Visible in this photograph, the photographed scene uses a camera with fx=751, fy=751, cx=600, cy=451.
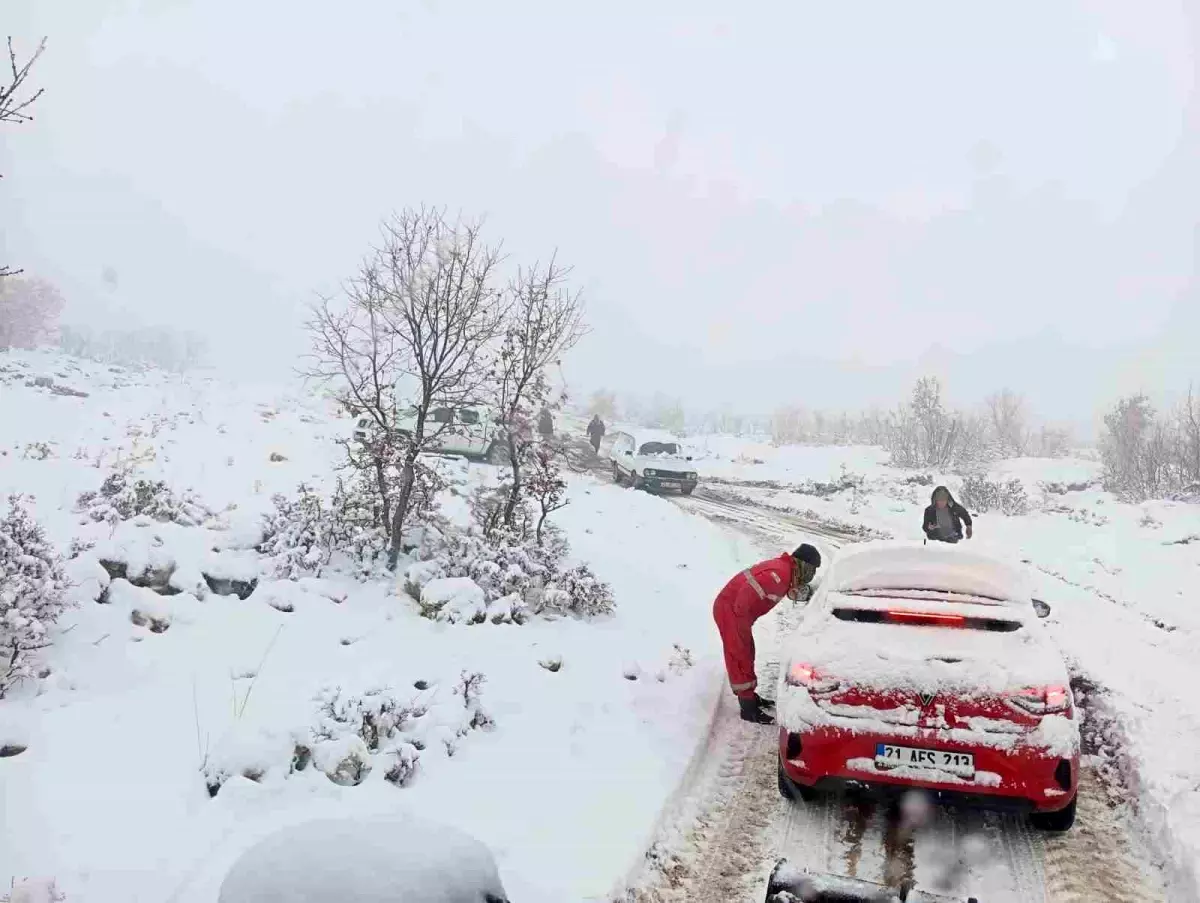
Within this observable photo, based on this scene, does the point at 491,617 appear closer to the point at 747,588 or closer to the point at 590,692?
the point at 590,692

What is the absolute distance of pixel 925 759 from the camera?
3.96 metres

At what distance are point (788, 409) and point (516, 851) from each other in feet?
217

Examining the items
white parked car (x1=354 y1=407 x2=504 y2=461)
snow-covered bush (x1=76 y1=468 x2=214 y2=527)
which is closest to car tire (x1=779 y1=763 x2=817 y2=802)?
white parked car (x1=354 y1=407 x2=504 y2=461)

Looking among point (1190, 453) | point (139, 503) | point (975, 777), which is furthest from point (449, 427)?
point (1190, 453)

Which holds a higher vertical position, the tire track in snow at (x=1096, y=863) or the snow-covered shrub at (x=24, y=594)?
the snow-covered shrub at (x=24, y=594)

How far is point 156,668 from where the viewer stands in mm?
5562

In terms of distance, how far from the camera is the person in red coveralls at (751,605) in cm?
588

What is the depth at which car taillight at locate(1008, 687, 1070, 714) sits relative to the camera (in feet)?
12.9

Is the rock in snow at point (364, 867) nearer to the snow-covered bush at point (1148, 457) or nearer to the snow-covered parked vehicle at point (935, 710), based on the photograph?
the snow-covered parked vehicle at point (935, 710)

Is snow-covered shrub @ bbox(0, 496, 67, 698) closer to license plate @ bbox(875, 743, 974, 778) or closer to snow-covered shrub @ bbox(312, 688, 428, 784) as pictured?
snow-covered shrub @ bbox(312, 688, 428, 784)

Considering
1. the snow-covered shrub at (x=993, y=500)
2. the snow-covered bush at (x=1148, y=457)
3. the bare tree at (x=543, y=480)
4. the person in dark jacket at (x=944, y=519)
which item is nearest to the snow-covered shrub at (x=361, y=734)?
the bare tree at (x=543, y=480)

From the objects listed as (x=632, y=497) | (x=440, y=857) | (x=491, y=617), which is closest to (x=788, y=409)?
(x=632, y=497)

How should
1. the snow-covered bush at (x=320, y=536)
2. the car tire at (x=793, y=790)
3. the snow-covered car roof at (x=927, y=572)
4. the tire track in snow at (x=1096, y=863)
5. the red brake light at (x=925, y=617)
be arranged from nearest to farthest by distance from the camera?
the tire track in snow at (x=1096, y=863)
the car tire at (x=793, y=790)
the red brake light at (x=925, y=617)
the snow-covered car roof at (x=927, y=572)
the snow-covered bush at (x=320, y=536)

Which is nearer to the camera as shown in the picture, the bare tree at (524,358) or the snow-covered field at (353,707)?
the snow-covered field at (353,707)
